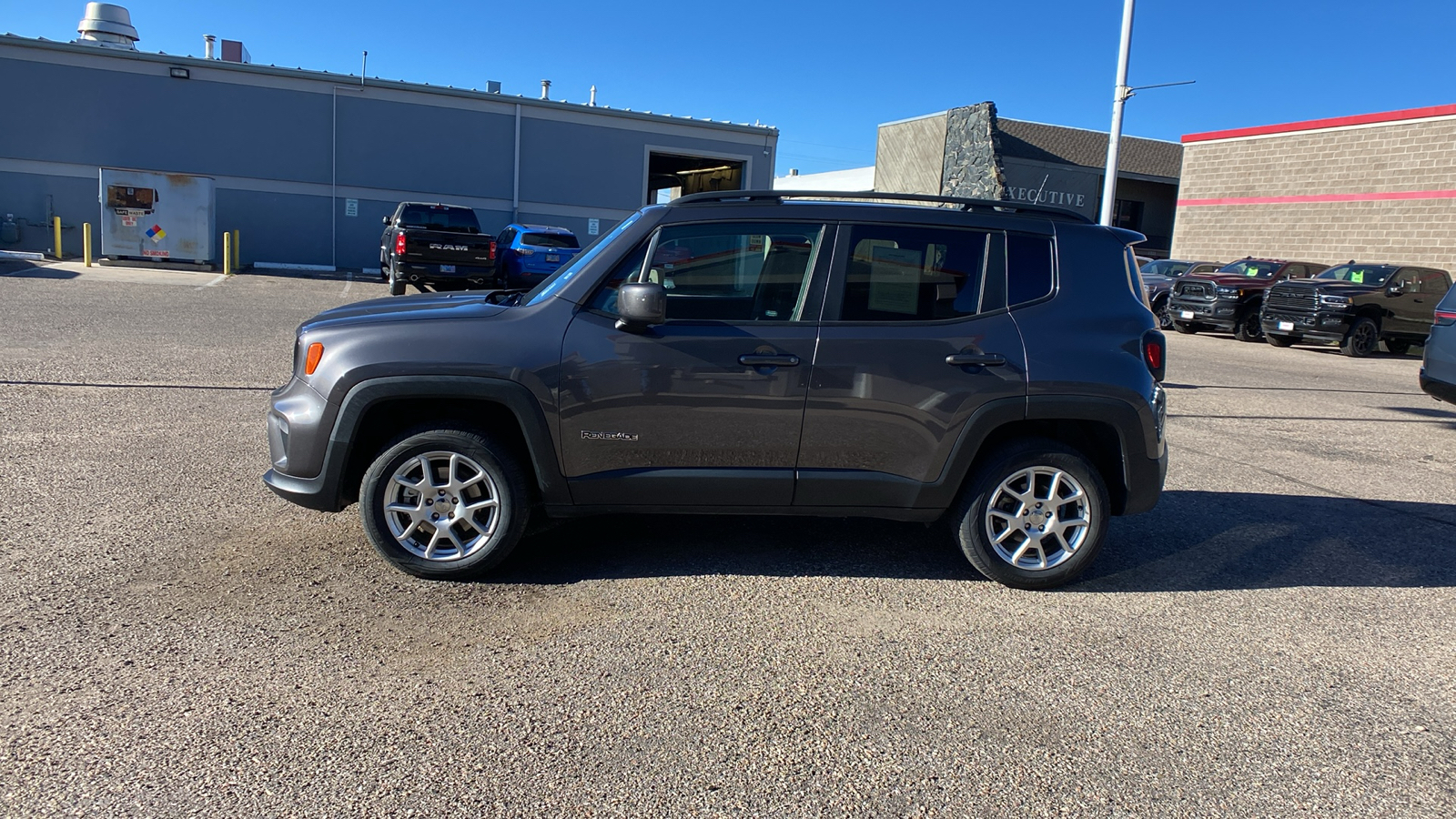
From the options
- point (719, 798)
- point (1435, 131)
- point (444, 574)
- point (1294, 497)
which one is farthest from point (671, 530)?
point (1435, 131)

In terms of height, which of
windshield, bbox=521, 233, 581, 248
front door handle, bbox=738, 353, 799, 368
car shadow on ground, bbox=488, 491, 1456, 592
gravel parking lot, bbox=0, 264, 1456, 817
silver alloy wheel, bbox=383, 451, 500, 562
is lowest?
gravel parking lot, bbox=0, 264, 1456, 817

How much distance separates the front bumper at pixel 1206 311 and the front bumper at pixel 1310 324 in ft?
3.95

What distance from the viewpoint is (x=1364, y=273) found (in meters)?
20.0

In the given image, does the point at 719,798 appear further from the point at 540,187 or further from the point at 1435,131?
the point at 1435,131

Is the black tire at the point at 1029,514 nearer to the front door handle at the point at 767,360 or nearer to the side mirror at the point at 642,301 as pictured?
the front door handle at the point at 767,360

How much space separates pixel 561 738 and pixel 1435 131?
33170 millimetres

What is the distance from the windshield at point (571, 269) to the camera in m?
4.62

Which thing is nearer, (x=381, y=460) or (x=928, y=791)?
(x=928, y=791)

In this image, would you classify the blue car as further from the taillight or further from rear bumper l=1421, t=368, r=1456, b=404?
the taillight

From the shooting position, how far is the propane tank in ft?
86.9

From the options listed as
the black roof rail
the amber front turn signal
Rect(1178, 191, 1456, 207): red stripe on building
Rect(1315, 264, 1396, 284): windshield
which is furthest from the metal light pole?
the amber front turn signal

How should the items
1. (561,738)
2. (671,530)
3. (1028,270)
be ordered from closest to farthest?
(561,738) → (1028,270) → (671,530)

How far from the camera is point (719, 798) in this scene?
9.54ft

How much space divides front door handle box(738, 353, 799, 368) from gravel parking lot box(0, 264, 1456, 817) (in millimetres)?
1063
